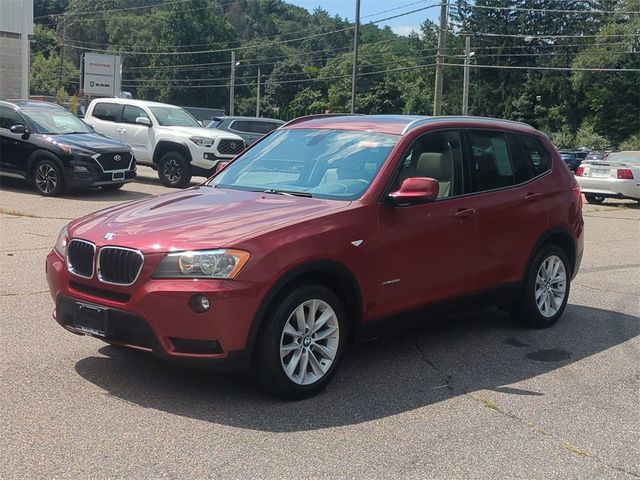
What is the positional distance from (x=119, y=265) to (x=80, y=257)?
1.29 ft

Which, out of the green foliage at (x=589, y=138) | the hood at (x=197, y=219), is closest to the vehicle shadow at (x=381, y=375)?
the hood at (x=197, y=219)

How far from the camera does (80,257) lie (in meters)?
4.68

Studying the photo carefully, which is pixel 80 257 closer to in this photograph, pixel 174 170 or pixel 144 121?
pixel 174 170

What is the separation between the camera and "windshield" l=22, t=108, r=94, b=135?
14.9 m

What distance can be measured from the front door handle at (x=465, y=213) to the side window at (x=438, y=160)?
0.49 ft

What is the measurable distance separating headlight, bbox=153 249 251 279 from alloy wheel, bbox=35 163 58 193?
10.9m

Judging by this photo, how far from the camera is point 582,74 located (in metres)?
71.4

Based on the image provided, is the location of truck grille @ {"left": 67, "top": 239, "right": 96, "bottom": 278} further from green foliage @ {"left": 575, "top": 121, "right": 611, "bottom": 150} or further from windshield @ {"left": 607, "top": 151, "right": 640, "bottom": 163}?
green foliage @ {"left": 575, "top": 121, "right": 611, "bottom": 150}

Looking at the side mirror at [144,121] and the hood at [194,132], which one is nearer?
the hood at [194,132]

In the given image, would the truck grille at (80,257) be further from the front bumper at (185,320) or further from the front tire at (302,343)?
the front tire at (302,343)

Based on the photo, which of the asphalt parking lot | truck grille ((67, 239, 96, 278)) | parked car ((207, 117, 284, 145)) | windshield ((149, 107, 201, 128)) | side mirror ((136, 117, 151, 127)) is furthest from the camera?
parked car ((207, 117, 284, 145))

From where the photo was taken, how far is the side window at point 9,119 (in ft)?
49.0

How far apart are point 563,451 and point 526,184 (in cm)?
290

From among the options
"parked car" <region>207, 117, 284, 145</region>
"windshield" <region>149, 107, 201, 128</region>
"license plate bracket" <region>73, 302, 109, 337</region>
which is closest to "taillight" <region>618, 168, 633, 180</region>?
"parked car" <region>207, 117, 284, 145</region>
